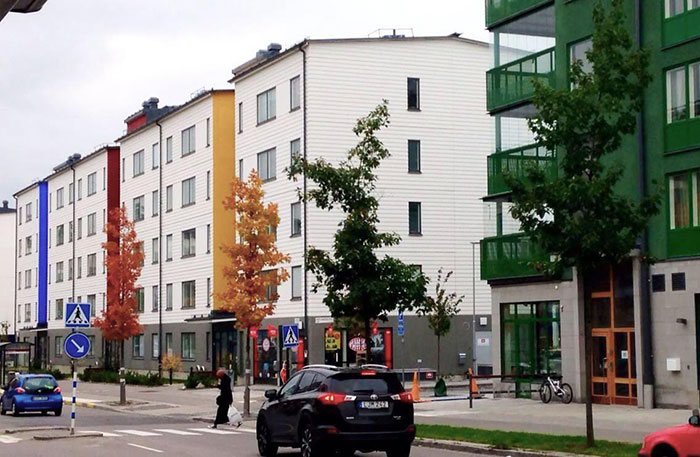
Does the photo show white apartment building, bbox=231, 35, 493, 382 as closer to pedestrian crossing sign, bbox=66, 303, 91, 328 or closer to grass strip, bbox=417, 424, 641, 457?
pedestrian crossing sign, bbox=66, 303, 91, 328

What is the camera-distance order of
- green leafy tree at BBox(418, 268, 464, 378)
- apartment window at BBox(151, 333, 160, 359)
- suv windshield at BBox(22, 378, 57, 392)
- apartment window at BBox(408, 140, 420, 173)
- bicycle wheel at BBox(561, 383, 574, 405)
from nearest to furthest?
bicycle wheel at BBox(561, 383, 574, 405), suv windshield at BBox(22, 378, 57, 392), green leafy tree at BBox(418, 268, 464, 378), apartment window at BBox(408, 140, 420, 173), apartment window at BBox(151, 333, 160, 359)

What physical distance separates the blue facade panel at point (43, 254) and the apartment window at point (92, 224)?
13564 mm

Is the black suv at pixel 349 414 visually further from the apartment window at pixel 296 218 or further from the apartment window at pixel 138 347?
the apartment window at pixel 138 347

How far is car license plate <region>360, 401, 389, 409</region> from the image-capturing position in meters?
18.4

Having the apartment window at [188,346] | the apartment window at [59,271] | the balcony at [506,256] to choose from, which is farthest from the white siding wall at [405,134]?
the apartment window at [59,271]

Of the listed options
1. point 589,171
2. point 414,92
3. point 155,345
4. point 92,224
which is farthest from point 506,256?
point 92,224

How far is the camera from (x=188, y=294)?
68.4 metres

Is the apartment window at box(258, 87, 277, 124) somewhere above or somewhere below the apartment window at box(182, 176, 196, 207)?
above

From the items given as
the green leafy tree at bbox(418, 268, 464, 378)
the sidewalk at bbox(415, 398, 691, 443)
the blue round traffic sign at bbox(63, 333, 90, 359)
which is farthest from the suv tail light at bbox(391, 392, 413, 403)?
the green leafy tree at bbox(418, 268, 464, 378)

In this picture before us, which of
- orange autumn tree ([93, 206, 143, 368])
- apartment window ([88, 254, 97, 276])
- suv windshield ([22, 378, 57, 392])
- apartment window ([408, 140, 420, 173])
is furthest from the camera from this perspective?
apartment window ([88, 254, 97, 276])

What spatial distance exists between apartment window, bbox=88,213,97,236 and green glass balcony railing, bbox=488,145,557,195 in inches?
2164

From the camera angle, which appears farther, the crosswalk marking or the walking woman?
the walking woman

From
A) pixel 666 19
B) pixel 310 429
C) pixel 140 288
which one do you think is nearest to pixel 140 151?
pixel 140 288

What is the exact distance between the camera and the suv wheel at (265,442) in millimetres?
20234
